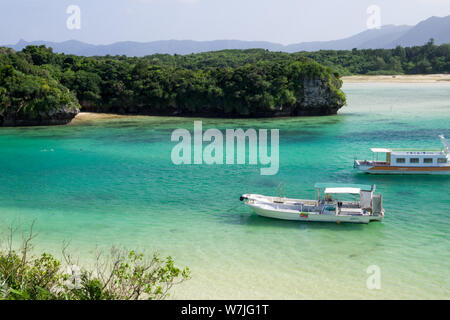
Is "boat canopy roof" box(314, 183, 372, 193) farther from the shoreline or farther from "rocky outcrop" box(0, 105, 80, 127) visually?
the shoreline

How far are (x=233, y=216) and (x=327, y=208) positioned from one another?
4.57 m

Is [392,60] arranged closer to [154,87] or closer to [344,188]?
[154,87]

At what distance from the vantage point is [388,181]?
29000 millimetres

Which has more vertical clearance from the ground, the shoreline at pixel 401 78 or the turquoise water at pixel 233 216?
the shoreline at pixel 401 78

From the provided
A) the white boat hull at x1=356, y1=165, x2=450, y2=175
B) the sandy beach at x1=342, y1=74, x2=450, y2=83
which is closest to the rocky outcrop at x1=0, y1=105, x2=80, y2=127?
the white boat hull at x1=356, y1=165, x2=450, y2=175

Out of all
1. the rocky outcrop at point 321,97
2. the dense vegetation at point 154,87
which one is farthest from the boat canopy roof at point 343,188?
the rocky outcrop at point 321,97

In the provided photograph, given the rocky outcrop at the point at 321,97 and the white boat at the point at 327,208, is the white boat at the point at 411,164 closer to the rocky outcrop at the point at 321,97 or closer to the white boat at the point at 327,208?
the white boat at the point at 327,208

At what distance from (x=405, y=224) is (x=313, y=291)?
8149 mm

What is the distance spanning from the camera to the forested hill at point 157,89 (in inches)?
2307

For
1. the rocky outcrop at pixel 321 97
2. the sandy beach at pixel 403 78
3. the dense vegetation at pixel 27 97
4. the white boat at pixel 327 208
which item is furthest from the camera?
the sandy beach at pixel 403 78

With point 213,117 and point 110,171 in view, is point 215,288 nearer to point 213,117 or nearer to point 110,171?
point 110,171

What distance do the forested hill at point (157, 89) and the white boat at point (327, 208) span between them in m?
43.3

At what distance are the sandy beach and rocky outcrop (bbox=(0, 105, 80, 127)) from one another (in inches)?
3095

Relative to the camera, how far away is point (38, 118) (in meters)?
58.8
